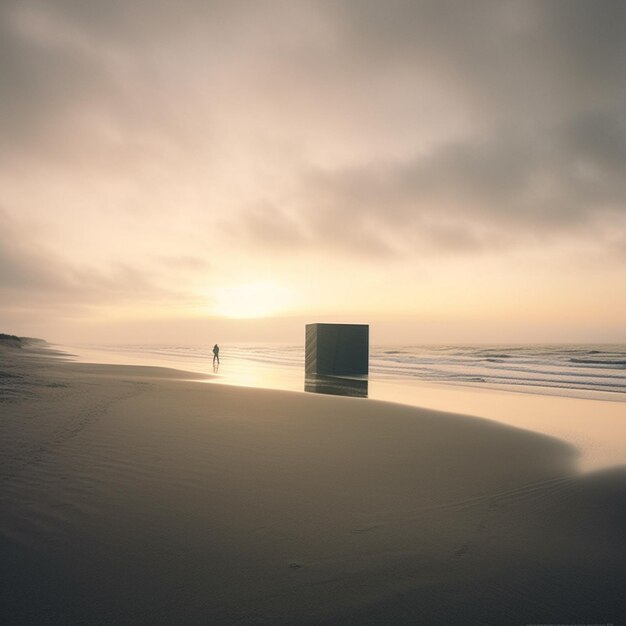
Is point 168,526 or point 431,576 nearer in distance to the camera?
point 431,576

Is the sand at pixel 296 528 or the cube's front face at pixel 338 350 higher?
the cube's front face at pixel 338 350

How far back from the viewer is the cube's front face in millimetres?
24203

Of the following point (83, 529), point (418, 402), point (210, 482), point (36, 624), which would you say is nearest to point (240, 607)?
point (36, 624)

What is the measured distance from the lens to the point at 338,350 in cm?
2442

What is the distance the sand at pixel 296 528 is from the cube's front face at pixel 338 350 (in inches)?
641

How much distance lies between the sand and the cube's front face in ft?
53.5

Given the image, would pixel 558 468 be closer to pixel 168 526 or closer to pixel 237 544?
pixel 237 544

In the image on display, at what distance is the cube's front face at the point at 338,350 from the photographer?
24.2 meters

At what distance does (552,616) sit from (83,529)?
12.0 feet

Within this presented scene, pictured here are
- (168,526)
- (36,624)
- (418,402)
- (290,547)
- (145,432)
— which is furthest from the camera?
(418,402)

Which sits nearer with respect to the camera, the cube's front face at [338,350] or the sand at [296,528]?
the sand at [296,528]

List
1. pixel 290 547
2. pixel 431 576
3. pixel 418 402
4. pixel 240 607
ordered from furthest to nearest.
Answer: pixel 418 402
pixel 290 547
pixel 431 576
pixel 240 607

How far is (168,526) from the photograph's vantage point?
385 cm

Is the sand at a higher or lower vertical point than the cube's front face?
lower
